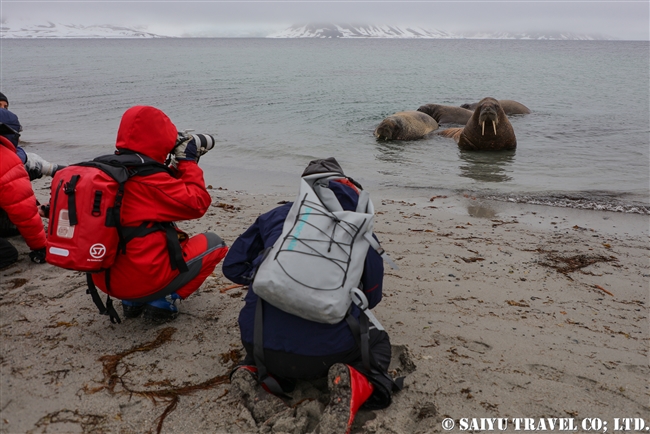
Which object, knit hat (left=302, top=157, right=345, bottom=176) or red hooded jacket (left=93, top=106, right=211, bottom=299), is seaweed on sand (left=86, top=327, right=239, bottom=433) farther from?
knit hat (left=302, top=157, right=345, bottom=176)

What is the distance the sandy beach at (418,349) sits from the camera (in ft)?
8.75

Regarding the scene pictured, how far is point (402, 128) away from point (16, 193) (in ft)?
34.9

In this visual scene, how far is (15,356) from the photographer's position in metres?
3.15

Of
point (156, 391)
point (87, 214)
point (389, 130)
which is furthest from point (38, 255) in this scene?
point (389, 130)

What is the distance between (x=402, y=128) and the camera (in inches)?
532

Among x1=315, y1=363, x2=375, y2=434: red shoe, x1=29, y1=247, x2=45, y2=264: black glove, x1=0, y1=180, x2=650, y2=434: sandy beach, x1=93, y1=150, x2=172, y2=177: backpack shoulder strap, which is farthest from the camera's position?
x1=29, y1=247, x2=45, y2=264: black glove

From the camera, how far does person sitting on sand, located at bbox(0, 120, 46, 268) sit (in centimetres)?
404

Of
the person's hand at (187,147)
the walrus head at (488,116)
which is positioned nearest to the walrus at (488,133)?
the walrus head at (488,116)

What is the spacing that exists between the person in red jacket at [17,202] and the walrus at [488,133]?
9971 mm

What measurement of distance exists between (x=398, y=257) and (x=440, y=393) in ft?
7.13

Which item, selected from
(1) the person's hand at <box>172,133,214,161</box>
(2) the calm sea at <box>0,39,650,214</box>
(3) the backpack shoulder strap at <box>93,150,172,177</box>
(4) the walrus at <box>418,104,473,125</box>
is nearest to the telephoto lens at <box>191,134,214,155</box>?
(1) the person's hand at <box>172,133,214,161</box>

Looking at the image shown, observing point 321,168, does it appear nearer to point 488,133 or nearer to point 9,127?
point 9,127

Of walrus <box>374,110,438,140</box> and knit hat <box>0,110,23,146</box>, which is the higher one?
knit hat <box>0,110,23,146</box>

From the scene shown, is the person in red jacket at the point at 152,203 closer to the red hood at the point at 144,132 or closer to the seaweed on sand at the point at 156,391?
the red hood at the point at 144,132
